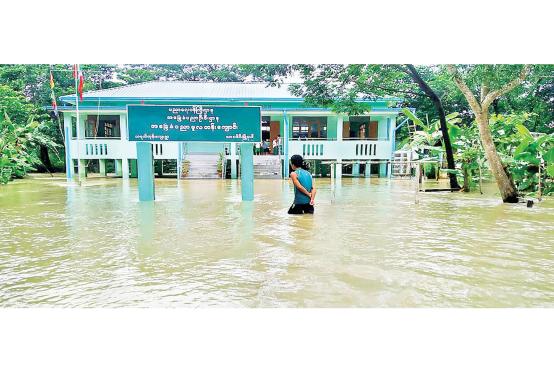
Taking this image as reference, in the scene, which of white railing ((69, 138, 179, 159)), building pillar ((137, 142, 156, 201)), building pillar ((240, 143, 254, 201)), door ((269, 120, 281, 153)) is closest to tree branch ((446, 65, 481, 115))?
building pillar ((240, 143, 254, 201))

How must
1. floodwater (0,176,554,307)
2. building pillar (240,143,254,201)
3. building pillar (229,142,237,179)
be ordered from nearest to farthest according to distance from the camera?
floodwater (0,176,554,307), building pillar (240,143,254,201), building pillar (229,142,237,179)

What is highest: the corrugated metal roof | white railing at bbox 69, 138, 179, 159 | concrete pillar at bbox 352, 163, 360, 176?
the corrugated metal roof

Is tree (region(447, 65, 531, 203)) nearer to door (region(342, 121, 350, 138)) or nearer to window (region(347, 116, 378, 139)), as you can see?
window (region(347, 116, 378, 139))

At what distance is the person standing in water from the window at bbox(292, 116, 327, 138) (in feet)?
48.7

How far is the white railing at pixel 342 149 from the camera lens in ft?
65.8

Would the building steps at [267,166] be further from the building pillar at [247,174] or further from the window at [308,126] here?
the building pillar at [247,174]

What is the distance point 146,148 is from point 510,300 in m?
9.13

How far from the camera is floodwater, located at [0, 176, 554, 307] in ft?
11.5

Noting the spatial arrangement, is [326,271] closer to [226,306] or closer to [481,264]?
[226,306]

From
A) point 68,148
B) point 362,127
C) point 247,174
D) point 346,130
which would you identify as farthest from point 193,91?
point 247,174

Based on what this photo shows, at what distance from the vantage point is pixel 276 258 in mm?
4730

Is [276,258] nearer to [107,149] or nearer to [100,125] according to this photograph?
[107,149]

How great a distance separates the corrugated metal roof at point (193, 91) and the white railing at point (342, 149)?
2.46 m

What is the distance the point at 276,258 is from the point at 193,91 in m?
17.9
